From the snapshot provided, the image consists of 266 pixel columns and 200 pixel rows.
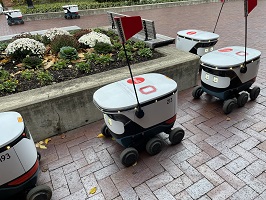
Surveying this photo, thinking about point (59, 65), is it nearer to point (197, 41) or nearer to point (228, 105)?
point (197, 41)

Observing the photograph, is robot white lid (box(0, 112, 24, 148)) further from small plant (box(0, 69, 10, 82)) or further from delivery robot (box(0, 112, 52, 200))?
small plant (box(0, 69, 10, 82))

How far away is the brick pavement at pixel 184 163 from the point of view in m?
2.60

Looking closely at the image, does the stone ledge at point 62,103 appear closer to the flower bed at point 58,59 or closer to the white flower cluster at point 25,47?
the flower bed at point 58,59

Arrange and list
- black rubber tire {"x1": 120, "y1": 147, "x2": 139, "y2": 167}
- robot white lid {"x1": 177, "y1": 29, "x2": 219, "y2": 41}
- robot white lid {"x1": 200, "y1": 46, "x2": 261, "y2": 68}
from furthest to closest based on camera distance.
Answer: robot white lid {"x1": 177, "y1": 29, "x2": 219, "y2": 41}, robot white lid {"x1": 200, "y1": 46, "x2": 261, "y2": 68}, black rubber tire {"x1": 120, "y1": 147, "x2": 139, "y2": 167}

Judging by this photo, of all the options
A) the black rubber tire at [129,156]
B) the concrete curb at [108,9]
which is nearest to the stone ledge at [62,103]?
the black rubber tire at [129,156]

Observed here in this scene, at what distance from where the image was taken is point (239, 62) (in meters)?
3.58

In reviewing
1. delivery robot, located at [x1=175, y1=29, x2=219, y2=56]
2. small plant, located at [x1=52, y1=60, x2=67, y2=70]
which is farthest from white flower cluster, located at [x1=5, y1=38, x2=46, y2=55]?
delivery robot, located at [x1=175, y1=29, x2=219, y2=56]

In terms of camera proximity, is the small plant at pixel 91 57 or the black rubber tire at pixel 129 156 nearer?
the black rubber tire at pixel 129 156

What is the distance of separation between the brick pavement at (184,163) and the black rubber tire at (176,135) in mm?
90

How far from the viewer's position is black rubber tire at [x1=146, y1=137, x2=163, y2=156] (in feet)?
9.90

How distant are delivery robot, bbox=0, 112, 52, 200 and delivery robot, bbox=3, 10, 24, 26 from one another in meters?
10.9

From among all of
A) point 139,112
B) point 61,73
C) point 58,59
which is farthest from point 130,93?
point 58,59

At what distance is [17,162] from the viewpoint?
2229mm

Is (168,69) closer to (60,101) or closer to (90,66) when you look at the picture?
(90,66)
